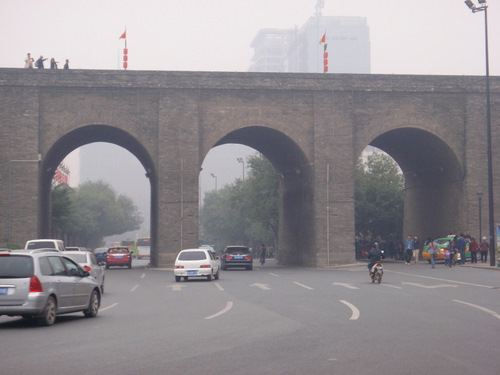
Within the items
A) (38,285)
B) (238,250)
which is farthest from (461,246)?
(38,285)

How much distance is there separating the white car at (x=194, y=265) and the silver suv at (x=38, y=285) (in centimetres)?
1576

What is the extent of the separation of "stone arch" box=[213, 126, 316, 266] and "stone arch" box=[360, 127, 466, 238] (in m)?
5.18

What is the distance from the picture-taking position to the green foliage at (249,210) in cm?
7162

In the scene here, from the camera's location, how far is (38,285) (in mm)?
14133

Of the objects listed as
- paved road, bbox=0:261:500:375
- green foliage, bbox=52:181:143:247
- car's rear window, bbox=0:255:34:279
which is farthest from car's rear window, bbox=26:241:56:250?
green foliage, bbox=52:181:143:247

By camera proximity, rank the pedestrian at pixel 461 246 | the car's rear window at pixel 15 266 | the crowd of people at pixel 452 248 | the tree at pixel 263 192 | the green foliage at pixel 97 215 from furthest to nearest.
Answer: the green foliage at pixel 97 215 < the tree at pixel 263 192 < the crowd of people at pixel 452 248 < the pedestrian at pixel 461 246 < the car's rear window at pixel 15 266

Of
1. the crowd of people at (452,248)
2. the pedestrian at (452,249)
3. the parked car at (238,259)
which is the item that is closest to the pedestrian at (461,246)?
the crowd of people at (452,248)

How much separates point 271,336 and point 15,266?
5.27 meters

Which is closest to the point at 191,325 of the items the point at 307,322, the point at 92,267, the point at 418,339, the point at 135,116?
the point at 307,322

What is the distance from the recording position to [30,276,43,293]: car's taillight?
46.2 feet

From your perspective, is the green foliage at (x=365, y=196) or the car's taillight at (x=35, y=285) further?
the green foliage at (x=365, y=196)

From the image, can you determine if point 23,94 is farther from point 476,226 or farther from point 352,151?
point 476,226

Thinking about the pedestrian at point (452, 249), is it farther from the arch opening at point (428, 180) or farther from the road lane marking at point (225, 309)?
the road lane marking at point (225, 309)

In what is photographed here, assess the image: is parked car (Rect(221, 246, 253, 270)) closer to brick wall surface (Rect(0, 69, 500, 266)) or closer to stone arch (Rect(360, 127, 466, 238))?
brick wall surface (Rect(0, 69, 500, 266))
